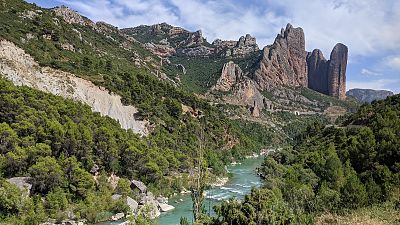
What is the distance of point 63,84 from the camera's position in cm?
6241

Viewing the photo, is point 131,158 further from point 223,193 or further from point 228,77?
point 228,77

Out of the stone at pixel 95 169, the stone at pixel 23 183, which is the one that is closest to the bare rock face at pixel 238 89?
the stone at pixel 95 169

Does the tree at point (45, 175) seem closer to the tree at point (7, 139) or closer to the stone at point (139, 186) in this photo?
the tree at point (7, 139)

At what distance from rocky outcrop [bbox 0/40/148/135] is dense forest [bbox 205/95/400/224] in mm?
27587

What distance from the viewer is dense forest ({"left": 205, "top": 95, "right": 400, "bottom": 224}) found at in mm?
23484

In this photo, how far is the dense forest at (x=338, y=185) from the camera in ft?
77.0

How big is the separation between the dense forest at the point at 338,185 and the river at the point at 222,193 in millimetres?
3522

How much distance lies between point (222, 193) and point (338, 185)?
1810cm

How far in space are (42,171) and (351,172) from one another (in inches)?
1343

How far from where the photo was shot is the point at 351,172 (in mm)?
42531

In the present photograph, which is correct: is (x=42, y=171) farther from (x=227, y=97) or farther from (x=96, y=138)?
(x=227, y=97)

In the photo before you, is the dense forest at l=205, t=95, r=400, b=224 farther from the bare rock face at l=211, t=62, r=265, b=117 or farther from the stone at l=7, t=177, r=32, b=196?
the bare rock face at l=211, t=62, r=265, b=117

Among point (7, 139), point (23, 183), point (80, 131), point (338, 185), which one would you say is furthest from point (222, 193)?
point (7, 139)

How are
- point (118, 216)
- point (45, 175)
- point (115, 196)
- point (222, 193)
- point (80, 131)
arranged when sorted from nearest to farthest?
point (118, 216) → point (45, 175) → point (115, 196) → point (80, 131) → point (222, 193)
